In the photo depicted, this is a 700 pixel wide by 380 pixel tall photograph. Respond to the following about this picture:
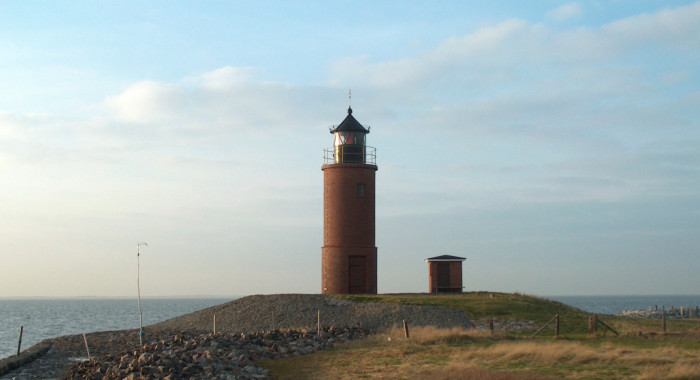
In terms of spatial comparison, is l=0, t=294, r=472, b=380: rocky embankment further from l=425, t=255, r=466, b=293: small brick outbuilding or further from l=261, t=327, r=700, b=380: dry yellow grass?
l=425, t=255, r=466, b=293: small brick outbuilding

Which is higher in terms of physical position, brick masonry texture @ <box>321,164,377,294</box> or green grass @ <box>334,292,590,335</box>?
brick masonry texture @ <box>321,164,377,294</box>

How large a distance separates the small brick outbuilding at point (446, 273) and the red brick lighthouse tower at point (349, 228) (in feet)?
14.5

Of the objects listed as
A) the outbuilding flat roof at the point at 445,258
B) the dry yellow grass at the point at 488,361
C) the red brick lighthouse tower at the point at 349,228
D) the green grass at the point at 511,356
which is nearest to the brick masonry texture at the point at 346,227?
the red brick lighthouse tower at the point at 349,228

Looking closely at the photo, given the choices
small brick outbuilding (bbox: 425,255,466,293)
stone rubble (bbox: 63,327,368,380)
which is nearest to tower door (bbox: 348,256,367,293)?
small brick outbuilding (bbox: 425,255,466,293)

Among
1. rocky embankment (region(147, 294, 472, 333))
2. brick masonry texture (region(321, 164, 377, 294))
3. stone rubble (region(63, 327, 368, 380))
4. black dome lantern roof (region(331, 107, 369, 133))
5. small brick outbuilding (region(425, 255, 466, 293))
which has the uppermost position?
black dome lantern roof (region(331, 107, 369, 133))

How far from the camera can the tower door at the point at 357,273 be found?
37625mm

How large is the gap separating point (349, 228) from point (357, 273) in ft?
7.99

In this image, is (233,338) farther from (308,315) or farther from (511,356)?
(511,356)

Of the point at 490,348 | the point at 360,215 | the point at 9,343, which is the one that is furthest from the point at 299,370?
the point at 9,343

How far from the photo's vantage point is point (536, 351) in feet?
66.1

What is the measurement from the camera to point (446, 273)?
40781 mm

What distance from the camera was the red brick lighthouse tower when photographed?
3744 centimetres

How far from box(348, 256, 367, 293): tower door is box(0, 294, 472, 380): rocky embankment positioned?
141 inches

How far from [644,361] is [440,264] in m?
22.3
